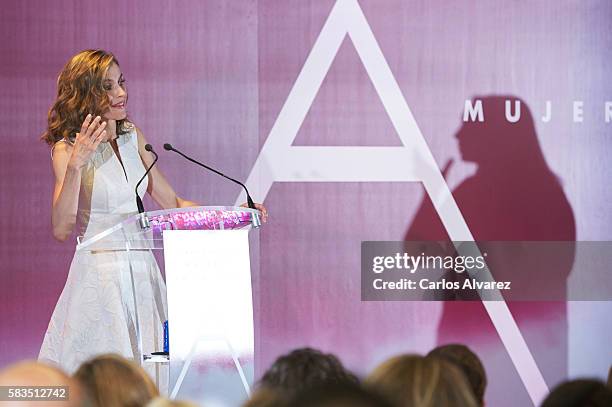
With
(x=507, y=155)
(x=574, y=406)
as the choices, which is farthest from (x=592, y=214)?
Result: (x=574, y=406)

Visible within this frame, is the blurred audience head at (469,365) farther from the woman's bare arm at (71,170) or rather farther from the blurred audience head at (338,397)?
the woman's bare arm at (71,170)

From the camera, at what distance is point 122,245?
4.11 metres

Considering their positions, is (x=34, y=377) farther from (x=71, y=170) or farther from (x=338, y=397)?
(x=71, y=170)

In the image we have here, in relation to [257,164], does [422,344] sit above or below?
below

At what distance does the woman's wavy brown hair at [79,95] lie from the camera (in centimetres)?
429

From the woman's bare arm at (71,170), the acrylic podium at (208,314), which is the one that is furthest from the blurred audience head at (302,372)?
the woman's bare arm at (71,170)

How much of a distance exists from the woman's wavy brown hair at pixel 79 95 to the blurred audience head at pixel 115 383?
235cm

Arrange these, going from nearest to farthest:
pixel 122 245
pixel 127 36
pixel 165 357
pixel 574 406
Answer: pixel 574 406
pixel 165 357
pixel 122 245
pixel 127 36

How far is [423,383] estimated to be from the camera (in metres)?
1.85

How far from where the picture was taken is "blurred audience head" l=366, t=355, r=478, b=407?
1.79 m

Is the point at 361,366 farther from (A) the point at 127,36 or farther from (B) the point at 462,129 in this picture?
(A) the point at 127,36

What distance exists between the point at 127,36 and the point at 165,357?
7.97ft

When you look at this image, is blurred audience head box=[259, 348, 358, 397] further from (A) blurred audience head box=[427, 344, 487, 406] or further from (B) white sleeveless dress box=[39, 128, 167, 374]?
(B) white sleeveless dress box=[39, 128, 167, 374]

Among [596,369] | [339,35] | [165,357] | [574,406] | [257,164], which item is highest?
[339,35]
